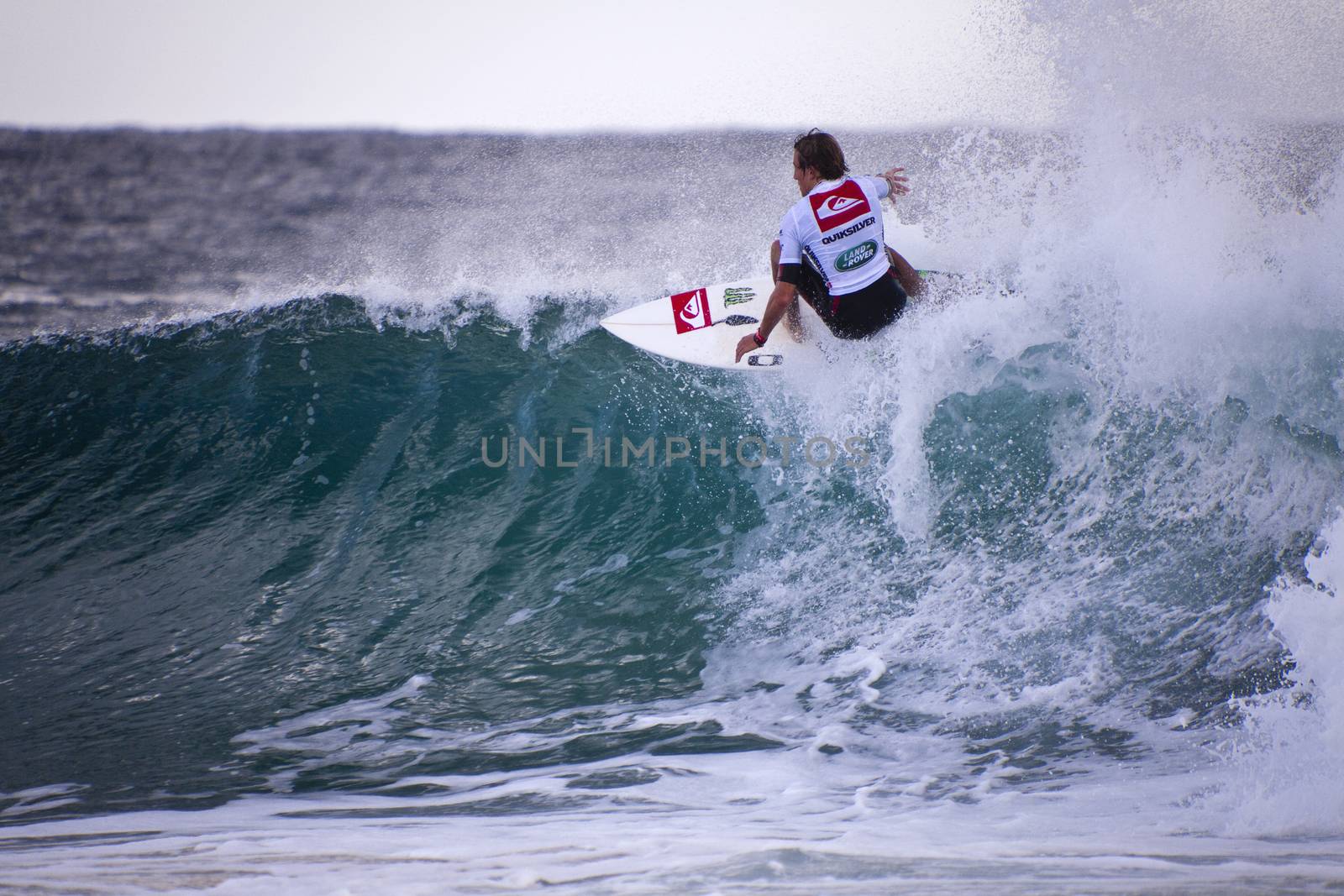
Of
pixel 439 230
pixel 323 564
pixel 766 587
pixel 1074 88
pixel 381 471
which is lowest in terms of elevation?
pixel 766 587

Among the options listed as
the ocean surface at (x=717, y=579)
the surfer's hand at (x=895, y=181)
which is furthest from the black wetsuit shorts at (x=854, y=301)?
the surfer's hand at (x=895, y=181)

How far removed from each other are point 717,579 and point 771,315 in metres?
1.27

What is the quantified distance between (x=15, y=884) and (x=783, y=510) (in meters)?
3.22

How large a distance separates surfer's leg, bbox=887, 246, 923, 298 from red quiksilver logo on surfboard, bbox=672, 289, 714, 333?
1.07 m

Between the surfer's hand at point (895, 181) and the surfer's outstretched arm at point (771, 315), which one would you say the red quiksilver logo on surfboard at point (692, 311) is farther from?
the surfer's hand at point (895, 181)

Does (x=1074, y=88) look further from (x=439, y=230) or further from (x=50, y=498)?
(x=439, y=230)

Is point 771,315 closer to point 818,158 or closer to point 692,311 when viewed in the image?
point 818,158

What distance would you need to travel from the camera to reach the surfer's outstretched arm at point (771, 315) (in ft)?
13.5

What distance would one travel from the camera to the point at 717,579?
4.12 metres

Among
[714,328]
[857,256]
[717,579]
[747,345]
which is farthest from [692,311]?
[717,579]

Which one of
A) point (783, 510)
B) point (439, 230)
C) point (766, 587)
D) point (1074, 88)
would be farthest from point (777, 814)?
point (439, 230)

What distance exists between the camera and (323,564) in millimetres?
4383

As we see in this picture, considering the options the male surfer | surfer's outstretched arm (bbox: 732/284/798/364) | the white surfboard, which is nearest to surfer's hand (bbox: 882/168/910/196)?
the male surfer

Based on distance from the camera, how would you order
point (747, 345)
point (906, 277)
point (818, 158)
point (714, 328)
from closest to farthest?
point (818, 158) → point (906, 277) → point (747, 345) → point (714, 328)
